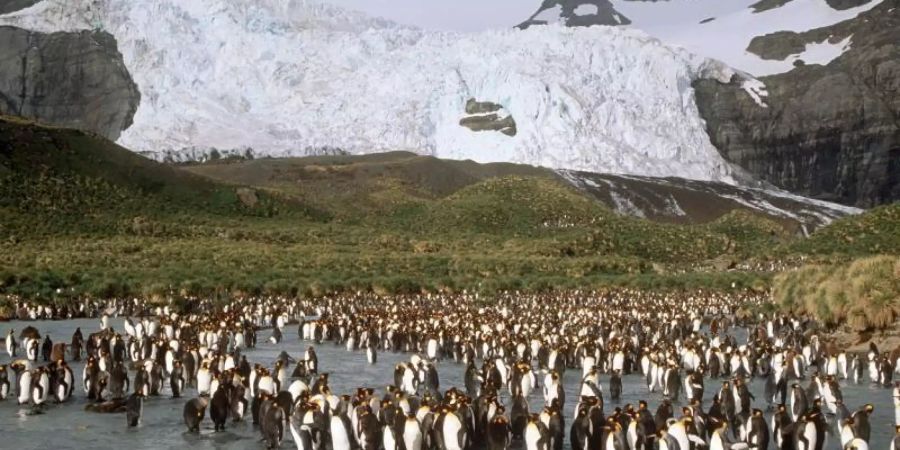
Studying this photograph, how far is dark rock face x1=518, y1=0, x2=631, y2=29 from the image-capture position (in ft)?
604

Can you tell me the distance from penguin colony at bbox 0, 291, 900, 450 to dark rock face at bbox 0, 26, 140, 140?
3307 inches

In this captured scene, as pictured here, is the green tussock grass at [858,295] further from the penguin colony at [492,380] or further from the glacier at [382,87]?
the glacier at [382,87]

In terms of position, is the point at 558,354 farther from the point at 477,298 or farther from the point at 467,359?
the point at 477,298

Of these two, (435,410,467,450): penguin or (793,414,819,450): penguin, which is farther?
(793,414,819,450): penguin

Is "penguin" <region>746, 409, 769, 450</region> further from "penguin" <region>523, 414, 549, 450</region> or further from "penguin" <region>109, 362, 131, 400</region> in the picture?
"penguin" <region>109, 362, 131, 400</region>

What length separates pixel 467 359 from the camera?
19.2m

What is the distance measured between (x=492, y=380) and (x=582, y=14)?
184 m

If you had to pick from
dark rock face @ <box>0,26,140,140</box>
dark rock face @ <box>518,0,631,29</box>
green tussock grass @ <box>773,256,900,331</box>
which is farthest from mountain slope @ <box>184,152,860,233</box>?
dark rock face @ <box>518,0,631,29</box>

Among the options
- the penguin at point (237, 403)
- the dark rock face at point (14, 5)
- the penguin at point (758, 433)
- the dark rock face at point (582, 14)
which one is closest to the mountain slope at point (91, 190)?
the penguin at point (237, 403)

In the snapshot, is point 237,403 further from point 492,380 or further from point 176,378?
point 492,380

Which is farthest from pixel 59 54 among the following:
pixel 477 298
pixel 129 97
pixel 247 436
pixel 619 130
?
pixel 247 436

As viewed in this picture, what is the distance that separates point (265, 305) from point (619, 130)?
3545 inches

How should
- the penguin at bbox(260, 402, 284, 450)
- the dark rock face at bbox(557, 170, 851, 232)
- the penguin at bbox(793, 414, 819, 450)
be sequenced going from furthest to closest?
the dark rock face at bbox(557, 170, 851, 232) < the penguin at bbox(260, 402, 284, 450) < the penguin at bbox(793, 414, 819, 450)

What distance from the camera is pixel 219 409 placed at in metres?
11.8
